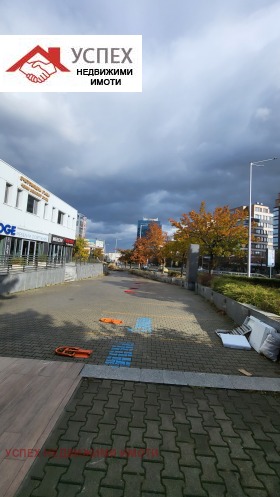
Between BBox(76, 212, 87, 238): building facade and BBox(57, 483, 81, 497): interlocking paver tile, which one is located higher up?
BBox(76, 212, 87, 238): building facade

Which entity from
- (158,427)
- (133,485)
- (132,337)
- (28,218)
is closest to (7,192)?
(28,218)

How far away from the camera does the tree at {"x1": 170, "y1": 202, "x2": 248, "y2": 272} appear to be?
2348 cm

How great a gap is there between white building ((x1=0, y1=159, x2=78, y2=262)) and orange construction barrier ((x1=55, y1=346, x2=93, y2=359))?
11799 millimetres

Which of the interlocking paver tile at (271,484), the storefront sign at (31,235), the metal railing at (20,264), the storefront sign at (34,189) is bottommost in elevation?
the interlocking paver tile at (271,484)

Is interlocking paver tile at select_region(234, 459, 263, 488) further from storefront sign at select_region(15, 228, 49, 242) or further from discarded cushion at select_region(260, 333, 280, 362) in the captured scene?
storefront sign at select_region(15, 228, 49, 242)

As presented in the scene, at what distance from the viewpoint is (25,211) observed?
24.5 m

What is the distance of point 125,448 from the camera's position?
2809mm

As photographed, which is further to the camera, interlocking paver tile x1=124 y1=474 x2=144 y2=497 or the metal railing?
the metal railing

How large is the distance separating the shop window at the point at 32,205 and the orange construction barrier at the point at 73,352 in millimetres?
22592

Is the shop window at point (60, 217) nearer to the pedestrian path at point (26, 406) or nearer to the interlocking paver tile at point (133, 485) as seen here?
the pedestrian path at point (26, 406)

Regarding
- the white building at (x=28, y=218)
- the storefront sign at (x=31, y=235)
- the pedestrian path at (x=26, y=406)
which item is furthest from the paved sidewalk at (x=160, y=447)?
the storefront sign at (x=31, y=235)

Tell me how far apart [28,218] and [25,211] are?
82cm

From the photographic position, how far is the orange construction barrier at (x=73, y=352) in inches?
208

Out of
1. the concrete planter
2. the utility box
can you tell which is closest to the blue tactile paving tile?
the concrete planter
